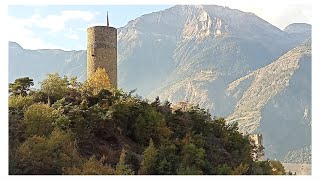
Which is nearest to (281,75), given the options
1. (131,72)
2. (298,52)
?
(298,52)

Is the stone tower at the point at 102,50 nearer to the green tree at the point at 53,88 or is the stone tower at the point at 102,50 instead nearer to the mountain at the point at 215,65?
the green tree at the point at 53,88

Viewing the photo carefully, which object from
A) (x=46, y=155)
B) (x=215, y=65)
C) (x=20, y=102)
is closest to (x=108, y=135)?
(x=20, y=102)

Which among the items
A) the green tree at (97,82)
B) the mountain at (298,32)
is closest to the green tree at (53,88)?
the green tree at (97,82)

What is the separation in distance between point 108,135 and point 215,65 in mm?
41955

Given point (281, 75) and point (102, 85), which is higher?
point (281, 75)

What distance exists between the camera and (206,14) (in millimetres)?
66812

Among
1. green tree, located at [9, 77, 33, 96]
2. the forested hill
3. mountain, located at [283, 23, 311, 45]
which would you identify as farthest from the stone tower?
mountain, located at [283, 23, 311, 45]

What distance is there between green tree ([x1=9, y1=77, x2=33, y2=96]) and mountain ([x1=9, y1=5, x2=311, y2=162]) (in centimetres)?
2360

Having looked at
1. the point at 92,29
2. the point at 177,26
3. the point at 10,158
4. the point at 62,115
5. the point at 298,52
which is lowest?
the point at 10,158

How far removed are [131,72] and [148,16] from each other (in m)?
15.7

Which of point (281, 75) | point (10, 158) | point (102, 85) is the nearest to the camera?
point (10, 158)

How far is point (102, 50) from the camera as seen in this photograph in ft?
46.8

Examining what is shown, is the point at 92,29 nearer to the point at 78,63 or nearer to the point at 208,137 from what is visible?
the point at 208,137

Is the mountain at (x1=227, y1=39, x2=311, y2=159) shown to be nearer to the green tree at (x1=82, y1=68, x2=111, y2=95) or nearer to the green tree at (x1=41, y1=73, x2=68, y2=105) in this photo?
the green tree at (x1=82, y1=68, x2=111, y2=95)
